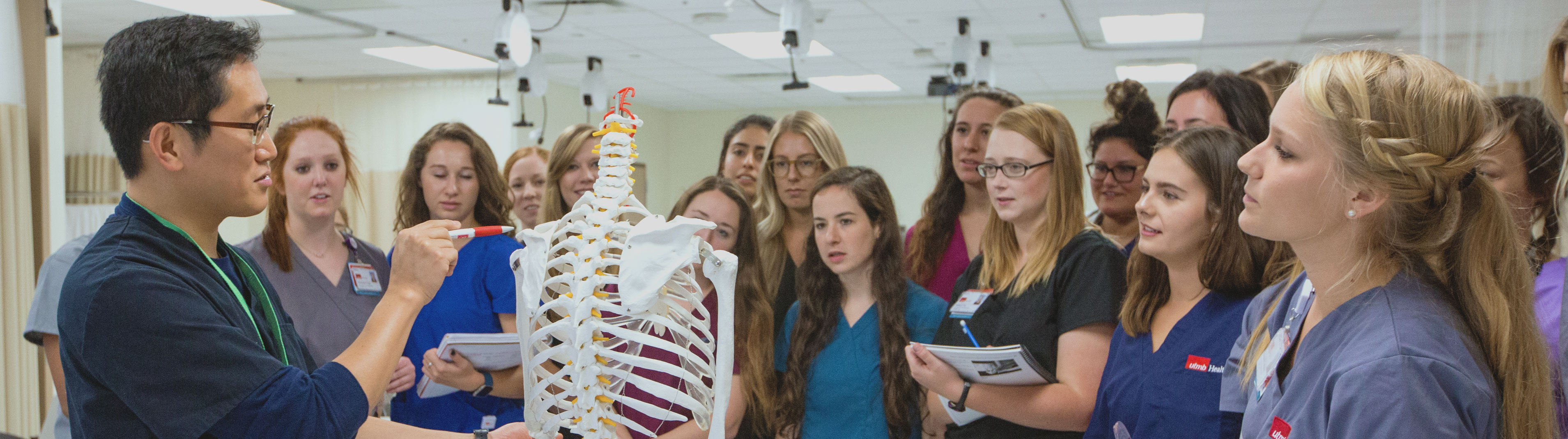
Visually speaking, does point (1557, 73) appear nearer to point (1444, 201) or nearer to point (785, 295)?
point (1444, 201)

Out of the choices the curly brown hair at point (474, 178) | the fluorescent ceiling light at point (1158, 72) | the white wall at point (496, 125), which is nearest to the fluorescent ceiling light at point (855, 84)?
the white wall at point (496, 125)

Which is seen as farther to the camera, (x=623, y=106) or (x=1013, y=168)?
(x=1013, y=168)

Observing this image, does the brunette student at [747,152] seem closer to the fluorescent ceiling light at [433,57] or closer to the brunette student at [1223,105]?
the brunette student at [1223,105]

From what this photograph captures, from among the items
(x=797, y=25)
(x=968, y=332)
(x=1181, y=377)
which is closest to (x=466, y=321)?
(x=968, y=332)

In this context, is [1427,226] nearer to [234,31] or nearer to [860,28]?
[234,31]

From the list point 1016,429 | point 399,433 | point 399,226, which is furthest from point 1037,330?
point 399,226

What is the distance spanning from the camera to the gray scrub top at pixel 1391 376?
40.7 inches

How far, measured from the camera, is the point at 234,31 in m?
1.29

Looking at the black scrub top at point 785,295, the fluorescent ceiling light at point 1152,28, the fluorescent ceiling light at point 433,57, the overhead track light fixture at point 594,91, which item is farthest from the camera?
the fluorescent ceiling light at point 433,57

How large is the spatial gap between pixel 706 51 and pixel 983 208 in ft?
19.7

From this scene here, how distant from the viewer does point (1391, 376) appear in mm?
1049

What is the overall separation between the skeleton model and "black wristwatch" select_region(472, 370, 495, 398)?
596 millimetres

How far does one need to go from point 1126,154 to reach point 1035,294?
75 centimetres

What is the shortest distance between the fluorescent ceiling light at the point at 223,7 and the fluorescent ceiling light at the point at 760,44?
10.2ft
